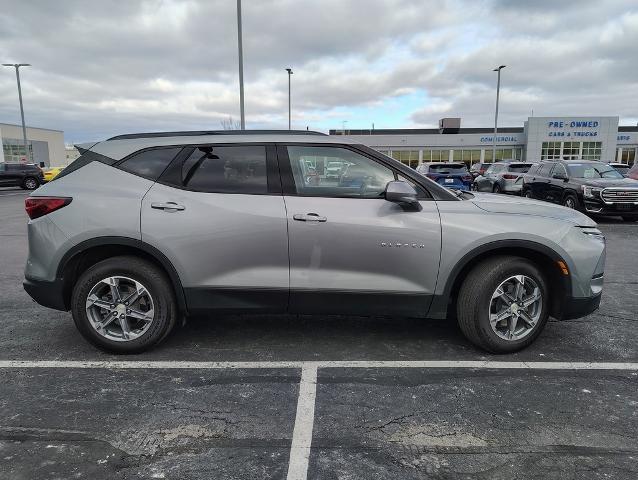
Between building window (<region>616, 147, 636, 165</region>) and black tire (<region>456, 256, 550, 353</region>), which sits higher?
building window (<region>616, 147, 636, 165</region>)

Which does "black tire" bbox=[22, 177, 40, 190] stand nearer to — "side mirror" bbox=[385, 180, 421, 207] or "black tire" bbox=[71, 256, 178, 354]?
"black tire" bbox=[71, 256, 178, 354]

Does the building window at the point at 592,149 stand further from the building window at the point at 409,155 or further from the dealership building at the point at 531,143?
the building window at the point at 409,155

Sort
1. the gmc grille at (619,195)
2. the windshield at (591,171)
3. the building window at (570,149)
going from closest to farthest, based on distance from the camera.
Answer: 1. the gmc grille at (619,195)
2. the windshield at (591,171)
3. the building window at (570,149)

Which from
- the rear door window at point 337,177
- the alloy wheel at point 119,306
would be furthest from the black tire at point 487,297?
the alloy wheel at point 119,306

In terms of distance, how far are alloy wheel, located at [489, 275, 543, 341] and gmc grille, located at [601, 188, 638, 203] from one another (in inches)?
396

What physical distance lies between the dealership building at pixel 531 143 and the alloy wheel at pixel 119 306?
1973 inches

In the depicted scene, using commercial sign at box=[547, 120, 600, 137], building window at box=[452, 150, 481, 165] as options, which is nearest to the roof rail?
building window at box=[452, 150, 481, 165]

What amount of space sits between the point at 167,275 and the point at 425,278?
205cm

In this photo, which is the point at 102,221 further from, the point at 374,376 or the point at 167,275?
the point at 374,376

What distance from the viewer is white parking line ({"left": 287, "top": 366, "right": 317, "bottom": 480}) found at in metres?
2.51

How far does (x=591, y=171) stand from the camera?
13508mm

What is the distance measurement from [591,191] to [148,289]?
12.2 m

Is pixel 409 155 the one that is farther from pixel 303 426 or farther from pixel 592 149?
pixel 303 426

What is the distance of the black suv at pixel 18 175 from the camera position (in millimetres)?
27594
